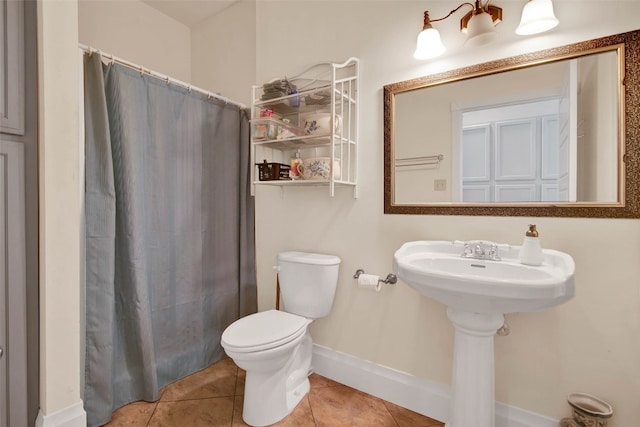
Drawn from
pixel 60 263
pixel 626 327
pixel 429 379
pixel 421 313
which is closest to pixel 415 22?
pixel 421 313

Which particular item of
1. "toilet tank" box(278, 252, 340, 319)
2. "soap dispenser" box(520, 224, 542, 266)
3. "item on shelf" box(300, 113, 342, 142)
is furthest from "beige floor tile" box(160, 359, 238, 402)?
"soap dispenser" box(520, 224, 542, 266)

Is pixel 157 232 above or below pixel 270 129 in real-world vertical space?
below

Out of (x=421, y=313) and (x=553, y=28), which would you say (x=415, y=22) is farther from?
(x=421, y=313)

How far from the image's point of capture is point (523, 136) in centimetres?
132

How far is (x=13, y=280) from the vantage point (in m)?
1.25

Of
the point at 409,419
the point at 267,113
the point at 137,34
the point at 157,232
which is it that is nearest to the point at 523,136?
the point at 267,113

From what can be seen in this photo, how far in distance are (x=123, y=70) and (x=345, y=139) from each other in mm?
1186

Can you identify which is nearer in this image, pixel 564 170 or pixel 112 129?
pixel 564 170

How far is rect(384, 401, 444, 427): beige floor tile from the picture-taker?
1490mm

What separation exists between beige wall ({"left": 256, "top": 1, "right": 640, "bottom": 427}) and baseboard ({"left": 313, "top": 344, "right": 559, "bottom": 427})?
0.04 meters

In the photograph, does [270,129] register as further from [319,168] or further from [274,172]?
[319,168]

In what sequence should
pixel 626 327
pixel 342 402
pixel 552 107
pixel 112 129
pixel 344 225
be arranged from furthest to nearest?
pixel 344 225 → pixel 342 402 → pixel 112 129 → pixel 552 107 → pixel 626 327

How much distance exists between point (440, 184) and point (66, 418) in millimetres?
1992

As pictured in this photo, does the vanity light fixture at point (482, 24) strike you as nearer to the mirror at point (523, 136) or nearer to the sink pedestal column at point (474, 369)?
the mirror at point (523, 136)
